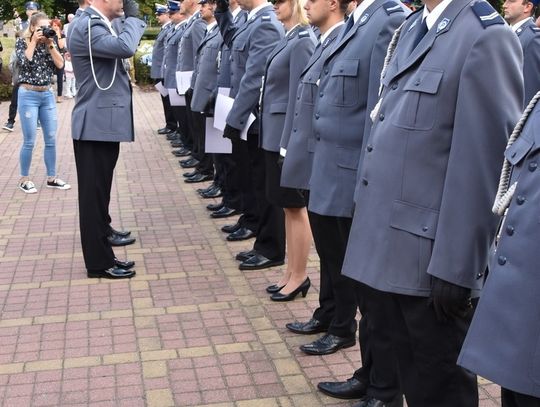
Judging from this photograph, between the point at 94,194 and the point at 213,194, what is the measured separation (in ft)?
8.83

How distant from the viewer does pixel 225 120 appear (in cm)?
565

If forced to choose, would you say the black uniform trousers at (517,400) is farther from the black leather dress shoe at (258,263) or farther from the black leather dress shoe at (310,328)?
the black leather dress shoe at (258,263)

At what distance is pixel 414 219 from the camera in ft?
7.33

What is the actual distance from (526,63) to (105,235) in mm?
3393

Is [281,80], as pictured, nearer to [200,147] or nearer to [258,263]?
[258,263]

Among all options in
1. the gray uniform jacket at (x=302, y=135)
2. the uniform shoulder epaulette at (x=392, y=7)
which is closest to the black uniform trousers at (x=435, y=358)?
the uniform shoulder epaulette at (x=392, y=7)

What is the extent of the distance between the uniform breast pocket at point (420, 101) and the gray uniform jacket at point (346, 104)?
654 mm

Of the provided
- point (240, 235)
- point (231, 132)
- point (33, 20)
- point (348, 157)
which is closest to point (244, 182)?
point (240, 235)

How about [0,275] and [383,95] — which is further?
[0,275]

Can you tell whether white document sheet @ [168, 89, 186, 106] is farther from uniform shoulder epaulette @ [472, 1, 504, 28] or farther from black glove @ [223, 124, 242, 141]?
uniform shoulder epaulette @ [472, 1, 504, 28]

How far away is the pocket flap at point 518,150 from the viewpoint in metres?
1.73

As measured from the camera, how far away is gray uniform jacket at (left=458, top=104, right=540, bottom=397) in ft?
5.49

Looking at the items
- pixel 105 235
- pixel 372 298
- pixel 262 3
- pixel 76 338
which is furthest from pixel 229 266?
pixel 372 298

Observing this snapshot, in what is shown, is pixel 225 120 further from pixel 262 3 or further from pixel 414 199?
pixel 414 199
